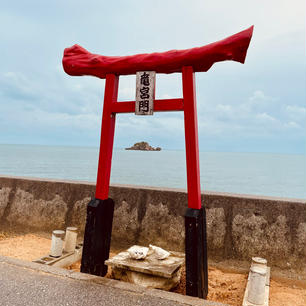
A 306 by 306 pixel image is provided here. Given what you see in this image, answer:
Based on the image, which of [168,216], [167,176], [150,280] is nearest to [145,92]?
[168,216]

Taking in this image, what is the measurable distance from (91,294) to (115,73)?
2.59 metres

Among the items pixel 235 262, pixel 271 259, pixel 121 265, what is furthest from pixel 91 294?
pixel 271 259

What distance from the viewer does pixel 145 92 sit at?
3135mm

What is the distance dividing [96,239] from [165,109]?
1.83 metres

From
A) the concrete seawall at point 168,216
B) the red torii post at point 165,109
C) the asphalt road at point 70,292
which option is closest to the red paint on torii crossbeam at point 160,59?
the red torii post at point 165,109

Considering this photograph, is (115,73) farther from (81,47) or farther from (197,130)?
(197,130)

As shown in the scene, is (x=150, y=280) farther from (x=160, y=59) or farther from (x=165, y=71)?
(x=160, y=59)

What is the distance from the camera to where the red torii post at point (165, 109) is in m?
2.76

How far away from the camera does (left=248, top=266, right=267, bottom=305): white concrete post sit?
104 inches

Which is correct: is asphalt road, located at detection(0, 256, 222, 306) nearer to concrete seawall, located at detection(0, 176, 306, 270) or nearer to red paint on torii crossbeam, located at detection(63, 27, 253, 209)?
red paint on torii crossbeam, located at detection(63, 27, 253, 209)

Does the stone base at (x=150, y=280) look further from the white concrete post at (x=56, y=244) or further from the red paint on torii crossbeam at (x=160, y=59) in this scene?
the red paint on torii crossbeam at (x=160, y=59)

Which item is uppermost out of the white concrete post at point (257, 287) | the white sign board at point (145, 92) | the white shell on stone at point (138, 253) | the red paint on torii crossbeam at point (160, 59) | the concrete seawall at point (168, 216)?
the red paint on torii crossbeam at point (160, 59)

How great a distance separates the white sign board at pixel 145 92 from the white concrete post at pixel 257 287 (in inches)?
84.5

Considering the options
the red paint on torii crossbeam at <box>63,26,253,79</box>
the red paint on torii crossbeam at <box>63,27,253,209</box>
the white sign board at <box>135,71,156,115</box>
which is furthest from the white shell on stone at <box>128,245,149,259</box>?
the red paint on torii crossbeam at <box>63,26,253,79</box>
